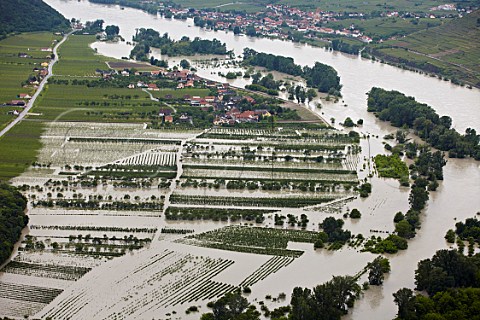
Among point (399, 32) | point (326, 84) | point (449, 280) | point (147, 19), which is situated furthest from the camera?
point (147, 19)

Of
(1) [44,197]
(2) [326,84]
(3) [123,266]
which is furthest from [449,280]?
(2) [326,84]

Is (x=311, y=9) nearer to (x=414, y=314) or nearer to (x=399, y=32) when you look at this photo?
(x=399, y=32)

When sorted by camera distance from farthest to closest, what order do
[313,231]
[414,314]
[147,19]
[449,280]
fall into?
[147,19] → [313,231] → [449,280] → [414,314]

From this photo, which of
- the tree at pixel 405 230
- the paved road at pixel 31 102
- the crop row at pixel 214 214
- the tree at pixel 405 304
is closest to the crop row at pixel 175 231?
the crop row at pixel 214 214

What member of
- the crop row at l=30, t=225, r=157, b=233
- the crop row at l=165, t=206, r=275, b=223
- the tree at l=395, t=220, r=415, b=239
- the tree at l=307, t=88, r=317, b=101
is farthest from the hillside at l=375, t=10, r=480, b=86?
the crop row at l=30, t=225, r=157, b=233

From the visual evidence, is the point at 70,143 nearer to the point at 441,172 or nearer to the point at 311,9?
the point at 441,172

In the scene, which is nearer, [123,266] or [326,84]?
[123,266]

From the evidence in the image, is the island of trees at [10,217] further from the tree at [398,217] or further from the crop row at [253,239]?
the tree at [398,217]
